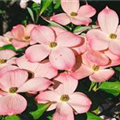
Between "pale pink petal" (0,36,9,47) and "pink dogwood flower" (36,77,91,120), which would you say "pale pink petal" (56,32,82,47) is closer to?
"pink dogwood flower" (36,77,91,120)

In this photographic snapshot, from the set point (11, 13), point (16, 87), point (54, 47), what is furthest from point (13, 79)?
point (11, 13)

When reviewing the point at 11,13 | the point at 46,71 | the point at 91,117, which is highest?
the point at 46,71

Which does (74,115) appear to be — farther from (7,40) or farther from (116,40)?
(7,40)

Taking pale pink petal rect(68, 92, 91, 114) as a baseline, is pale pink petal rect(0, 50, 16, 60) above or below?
above

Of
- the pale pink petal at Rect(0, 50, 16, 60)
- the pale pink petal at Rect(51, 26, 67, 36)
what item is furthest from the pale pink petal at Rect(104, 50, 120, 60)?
the pale pink petal at Rect(0, 50, 16, 60)

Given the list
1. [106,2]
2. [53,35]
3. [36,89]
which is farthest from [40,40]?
[106,2]

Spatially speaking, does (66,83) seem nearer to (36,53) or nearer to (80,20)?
(36,53)

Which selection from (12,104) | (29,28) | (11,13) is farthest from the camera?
(11,13)
